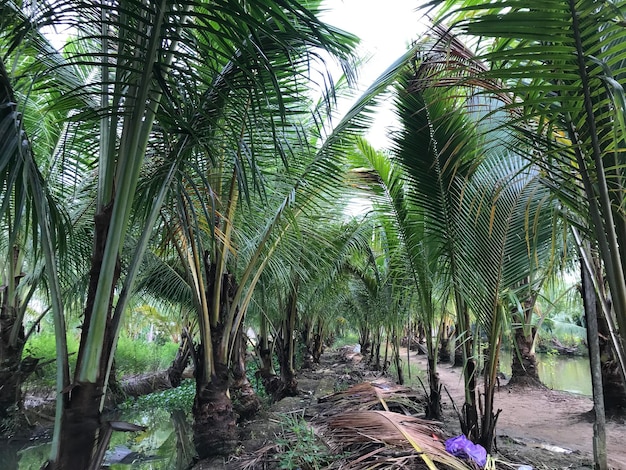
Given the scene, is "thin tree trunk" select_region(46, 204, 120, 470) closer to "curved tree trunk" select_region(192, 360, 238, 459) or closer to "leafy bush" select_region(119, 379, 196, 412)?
"curved tree trunk" select_region(192, 360, 238, 459)

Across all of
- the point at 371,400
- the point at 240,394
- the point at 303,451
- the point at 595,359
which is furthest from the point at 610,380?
the point at 240,394

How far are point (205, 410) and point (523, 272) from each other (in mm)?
3043

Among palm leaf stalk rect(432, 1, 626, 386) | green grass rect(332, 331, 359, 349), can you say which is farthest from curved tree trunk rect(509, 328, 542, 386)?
green grass rect(332, 331, 359, 349)

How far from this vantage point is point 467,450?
2.68 metres

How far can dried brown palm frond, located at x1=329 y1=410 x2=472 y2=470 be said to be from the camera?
2.58m

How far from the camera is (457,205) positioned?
3334mm

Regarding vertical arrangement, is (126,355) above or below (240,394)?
below

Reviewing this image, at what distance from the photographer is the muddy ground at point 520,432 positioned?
122 inches

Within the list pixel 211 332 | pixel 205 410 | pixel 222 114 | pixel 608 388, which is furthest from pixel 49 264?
pixel 608 388

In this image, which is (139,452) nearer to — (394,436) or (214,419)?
(214,419)

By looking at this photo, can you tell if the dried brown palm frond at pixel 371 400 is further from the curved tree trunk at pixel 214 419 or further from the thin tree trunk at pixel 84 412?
the thin tree trunk at pixel 84 412

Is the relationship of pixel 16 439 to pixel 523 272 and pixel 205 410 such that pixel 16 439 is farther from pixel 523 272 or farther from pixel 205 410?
pixel 523 272

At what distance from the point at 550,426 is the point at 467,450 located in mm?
3376

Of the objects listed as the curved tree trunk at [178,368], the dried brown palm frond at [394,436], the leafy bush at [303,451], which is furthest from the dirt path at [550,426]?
the curved tree trunk at [178,368]
